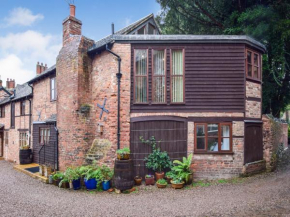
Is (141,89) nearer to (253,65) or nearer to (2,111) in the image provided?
(253,65)

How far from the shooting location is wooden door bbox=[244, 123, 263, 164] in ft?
31.4

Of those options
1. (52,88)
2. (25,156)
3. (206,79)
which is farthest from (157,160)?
(25,156)

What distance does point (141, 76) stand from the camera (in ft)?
31.3

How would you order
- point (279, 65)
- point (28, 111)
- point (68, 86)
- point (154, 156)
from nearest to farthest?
point (154, 156) < point (68, 86) < point (279, 65) < point (28, 111)

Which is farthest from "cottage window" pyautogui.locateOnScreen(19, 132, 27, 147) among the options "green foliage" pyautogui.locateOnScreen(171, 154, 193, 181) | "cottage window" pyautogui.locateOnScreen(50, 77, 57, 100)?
"green foliage" pyautogui.locateOnScreen(171, 154, 193, 181)

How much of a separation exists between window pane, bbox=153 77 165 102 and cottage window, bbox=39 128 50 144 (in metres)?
7.63

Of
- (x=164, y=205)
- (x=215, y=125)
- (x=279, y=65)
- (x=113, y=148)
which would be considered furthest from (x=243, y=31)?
(x=164, y=205)

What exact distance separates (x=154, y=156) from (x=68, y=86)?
544 cm

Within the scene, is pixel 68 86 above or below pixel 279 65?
below

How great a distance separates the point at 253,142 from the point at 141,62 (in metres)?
6.72

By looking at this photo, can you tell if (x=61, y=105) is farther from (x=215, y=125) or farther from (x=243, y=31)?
(x=243, y=31)

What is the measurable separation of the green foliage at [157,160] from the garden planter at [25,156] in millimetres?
9847

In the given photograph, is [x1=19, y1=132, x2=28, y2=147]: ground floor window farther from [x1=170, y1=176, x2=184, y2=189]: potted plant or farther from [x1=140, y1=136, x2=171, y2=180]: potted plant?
[x1=170, y1=176, x2=184, y2=189]: potted plant

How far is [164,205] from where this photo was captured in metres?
6.71
